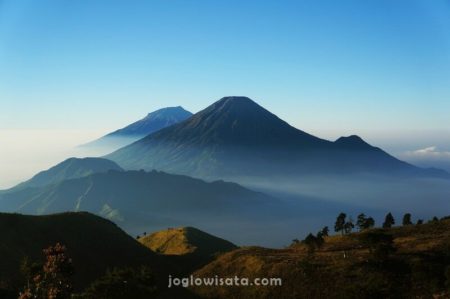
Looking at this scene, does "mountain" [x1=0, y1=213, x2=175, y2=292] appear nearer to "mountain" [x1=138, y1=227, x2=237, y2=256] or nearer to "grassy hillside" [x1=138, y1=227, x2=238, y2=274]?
"grassy hillside" [x1=138, y1=227, x2=238, y2=274]

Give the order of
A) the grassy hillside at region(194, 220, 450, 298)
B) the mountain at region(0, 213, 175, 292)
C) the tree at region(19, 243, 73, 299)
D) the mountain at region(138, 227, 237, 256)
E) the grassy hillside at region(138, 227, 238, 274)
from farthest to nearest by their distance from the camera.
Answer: the mountain at region(138, 227, 237, 256) < the grassy hillside at region(138, 227, 238, 274) < the mountain at region(0, 213, 175, 292) < the grassy hillside at region(194, 220, 450, 298) < the tree at region(19, 243, 73, 299)

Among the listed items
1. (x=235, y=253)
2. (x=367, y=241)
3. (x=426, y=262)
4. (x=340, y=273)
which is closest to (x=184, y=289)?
(x=235, y=253)

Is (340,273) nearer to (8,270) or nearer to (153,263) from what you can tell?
(153,263)

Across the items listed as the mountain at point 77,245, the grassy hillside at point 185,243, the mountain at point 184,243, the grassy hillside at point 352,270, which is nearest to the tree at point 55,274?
the grassy hillside at point 352,270

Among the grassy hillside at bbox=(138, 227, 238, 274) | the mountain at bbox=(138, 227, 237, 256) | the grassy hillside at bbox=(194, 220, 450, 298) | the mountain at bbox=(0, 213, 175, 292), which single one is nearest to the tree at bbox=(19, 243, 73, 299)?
the grassy hillside at bbox=(194, 220, 450, 298)

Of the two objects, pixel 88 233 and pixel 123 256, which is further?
pixel 88 233

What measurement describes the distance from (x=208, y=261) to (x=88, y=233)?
139 feet

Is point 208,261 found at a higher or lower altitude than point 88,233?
lower

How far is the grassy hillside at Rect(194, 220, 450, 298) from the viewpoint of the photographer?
70.1 m

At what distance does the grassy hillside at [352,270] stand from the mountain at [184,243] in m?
43.1

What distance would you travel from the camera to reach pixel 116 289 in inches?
2186

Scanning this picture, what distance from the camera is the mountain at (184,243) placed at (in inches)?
5635

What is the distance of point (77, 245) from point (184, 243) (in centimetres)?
3986

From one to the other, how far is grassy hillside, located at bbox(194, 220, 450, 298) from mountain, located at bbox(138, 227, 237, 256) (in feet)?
141
